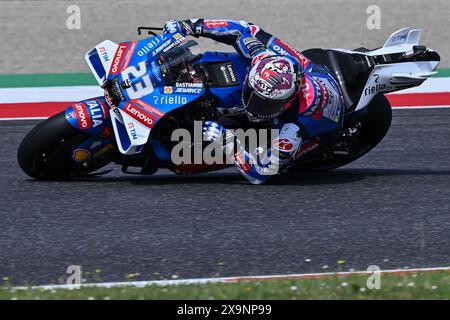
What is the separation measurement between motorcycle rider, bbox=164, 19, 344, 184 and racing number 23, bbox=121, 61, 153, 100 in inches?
18.4

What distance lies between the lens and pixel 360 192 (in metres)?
7.88

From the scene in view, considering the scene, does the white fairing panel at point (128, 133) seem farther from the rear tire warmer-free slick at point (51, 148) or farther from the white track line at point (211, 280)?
the white track line at point (211, 280)

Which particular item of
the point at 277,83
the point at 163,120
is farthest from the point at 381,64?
the point at 163,120

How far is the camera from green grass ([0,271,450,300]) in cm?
523

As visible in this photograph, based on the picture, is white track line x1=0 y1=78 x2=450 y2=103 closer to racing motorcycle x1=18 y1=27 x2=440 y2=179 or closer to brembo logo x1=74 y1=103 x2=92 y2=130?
racing motorcycle x1=18 y1=27 x2=440 y2=179

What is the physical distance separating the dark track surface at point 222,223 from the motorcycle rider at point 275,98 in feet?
1.01

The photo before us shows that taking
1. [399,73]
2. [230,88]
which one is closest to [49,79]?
[230,88]

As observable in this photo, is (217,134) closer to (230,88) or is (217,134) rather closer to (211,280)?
(230,88)

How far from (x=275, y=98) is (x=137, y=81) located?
99 cm

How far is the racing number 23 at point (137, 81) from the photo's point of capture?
7.54 metres

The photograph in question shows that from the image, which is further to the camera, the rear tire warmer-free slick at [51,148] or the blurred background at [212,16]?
the blurred background at [212,16]

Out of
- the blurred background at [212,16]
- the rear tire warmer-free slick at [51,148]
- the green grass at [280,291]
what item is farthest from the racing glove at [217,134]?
the blurred background at [212,16]
